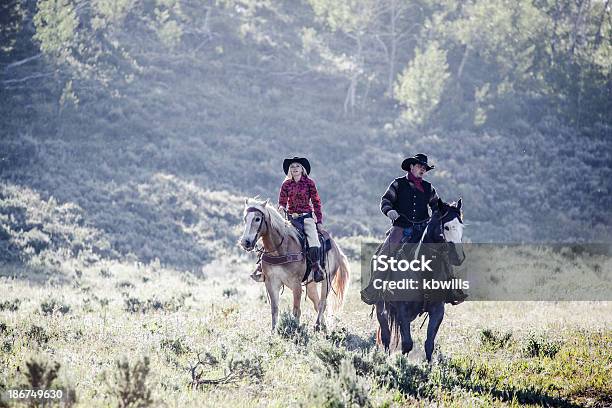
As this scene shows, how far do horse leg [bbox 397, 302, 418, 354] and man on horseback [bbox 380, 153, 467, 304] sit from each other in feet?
2.52

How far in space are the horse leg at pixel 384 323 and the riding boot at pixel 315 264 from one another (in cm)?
198

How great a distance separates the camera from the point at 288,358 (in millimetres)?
8945

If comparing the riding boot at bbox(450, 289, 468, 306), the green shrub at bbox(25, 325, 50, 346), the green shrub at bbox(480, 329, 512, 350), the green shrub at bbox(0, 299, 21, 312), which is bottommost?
the green shrub at bbox(0, 299, 21, 312)

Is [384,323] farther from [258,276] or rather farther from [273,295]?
[258,276]

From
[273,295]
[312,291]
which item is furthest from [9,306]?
[312,291]

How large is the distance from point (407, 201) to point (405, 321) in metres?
1.71

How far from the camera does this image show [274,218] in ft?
35.3

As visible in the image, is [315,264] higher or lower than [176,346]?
higher

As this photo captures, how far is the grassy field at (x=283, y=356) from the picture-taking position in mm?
6613

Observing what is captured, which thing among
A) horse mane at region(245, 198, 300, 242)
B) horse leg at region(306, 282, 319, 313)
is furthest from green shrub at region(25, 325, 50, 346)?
horse leg at region(306, 282, 319, 313)

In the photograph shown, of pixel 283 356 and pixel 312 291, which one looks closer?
pixel 283 356

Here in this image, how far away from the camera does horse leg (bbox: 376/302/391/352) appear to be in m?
9.55

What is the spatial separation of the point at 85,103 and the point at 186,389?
3727cm

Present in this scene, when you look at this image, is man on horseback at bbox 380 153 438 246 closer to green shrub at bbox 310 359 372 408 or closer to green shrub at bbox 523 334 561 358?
green shrub at bbox 523 334 561 358
